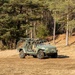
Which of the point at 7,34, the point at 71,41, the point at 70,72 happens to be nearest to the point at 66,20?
the point at 7,34

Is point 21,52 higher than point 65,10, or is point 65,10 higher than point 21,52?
point 65,10

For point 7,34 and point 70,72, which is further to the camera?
point 7,34

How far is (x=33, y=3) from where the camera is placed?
164 feet

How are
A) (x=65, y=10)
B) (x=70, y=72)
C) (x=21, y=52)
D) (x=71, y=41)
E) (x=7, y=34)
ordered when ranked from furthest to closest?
(x=71, y=41)
(x=7, y=34)
(x=65, y=10)
(x=21, y=52)
(x=70, y=72)

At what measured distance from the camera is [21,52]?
29.6 m

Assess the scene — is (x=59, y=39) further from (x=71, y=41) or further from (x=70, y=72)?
(x=70, y=72)

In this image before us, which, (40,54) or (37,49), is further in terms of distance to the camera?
(37,49)

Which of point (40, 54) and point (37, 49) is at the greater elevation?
point (37, 49)

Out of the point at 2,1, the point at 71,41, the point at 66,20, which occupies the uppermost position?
the point at 2,1

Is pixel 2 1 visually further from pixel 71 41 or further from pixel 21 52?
pixel 21 52

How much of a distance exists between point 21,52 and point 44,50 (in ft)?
9.76

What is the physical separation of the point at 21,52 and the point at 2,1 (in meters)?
21.5

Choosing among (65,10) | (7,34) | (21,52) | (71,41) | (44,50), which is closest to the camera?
(44,50)

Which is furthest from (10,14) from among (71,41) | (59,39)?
(59,39)
